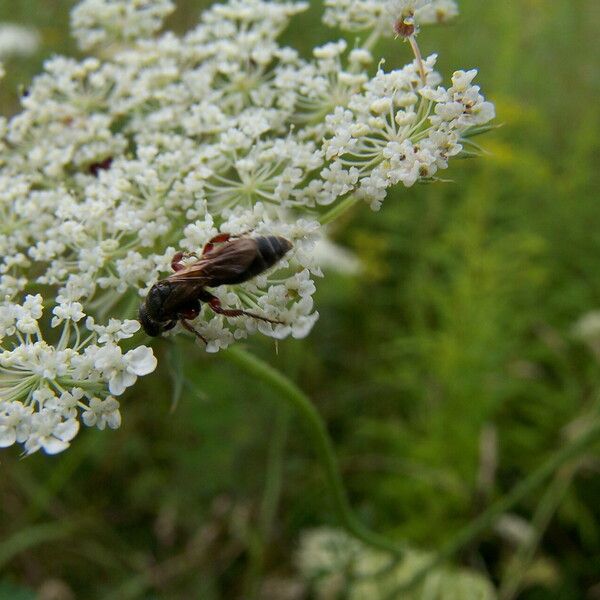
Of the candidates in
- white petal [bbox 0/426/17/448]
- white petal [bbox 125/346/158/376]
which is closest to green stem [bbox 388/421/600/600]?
white petal [bbox 125/346/158/376]

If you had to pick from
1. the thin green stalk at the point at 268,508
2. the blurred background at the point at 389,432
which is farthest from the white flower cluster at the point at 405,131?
the thin green stalk at the point at 268,508

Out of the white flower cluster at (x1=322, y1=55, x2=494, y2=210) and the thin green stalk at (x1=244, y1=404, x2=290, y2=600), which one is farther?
the thin green stalk at (x1=244, y1=404, x2=290, y2=600)

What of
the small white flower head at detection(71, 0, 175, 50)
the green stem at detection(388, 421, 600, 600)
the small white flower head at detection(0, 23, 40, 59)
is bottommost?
the green stem at detection(388, 421, 600, 600)

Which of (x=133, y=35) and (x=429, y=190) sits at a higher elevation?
(x=133, y=35)

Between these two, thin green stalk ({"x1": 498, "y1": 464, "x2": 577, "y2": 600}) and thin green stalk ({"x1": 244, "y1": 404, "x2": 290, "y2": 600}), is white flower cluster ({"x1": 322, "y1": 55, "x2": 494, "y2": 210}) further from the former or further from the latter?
thin green stalk ({"x1": 498, "y1": 464, "x2": 577, "y2": 600})

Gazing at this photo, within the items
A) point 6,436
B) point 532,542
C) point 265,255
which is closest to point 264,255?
point 265,255

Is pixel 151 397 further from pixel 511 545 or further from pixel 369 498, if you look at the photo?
pixel 511 545

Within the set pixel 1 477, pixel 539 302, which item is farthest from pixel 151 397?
pixel 539 302
